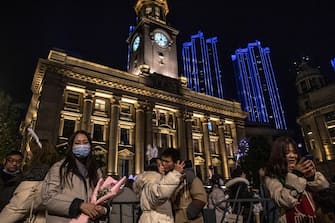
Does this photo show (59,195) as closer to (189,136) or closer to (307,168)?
(307,168)

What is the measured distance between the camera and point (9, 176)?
3.55m

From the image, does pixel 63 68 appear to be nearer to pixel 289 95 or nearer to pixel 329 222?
pixel 329 222

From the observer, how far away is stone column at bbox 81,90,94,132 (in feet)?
84.1

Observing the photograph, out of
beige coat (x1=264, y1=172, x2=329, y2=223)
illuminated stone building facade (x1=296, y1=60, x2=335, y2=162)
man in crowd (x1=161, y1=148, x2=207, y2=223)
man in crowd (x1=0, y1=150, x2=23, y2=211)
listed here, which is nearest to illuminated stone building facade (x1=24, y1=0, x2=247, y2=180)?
illuminated stone building facade (x1=296, y1=60, x2=335, y2=162)

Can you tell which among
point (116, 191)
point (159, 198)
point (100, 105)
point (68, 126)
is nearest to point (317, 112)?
point (100, 105)

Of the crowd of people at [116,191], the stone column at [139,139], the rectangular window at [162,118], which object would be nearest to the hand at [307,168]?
the crowd of people at [116,191]

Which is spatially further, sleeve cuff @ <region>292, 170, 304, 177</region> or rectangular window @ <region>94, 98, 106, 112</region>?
rectangular window @ <region>94, 98, 106, 112</region>

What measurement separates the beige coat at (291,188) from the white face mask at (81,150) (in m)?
2.37

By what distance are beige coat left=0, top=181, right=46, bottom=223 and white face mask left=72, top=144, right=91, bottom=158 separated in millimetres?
535

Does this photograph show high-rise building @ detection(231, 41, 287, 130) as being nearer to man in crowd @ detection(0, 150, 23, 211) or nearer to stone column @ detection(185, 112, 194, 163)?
stone column @ detection(185, 112, 194, 163)

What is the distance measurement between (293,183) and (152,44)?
39.5 meters

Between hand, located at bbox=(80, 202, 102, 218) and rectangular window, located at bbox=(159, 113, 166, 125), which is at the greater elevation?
rectangular window, located at bbox=(159, 113, 166, 125)

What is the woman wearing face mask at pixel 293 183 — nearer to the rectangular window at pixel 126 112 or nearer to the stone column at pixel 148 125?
the stone column at pixel 148 125

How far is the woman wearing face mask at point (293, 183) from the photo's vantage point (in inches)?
91.2
